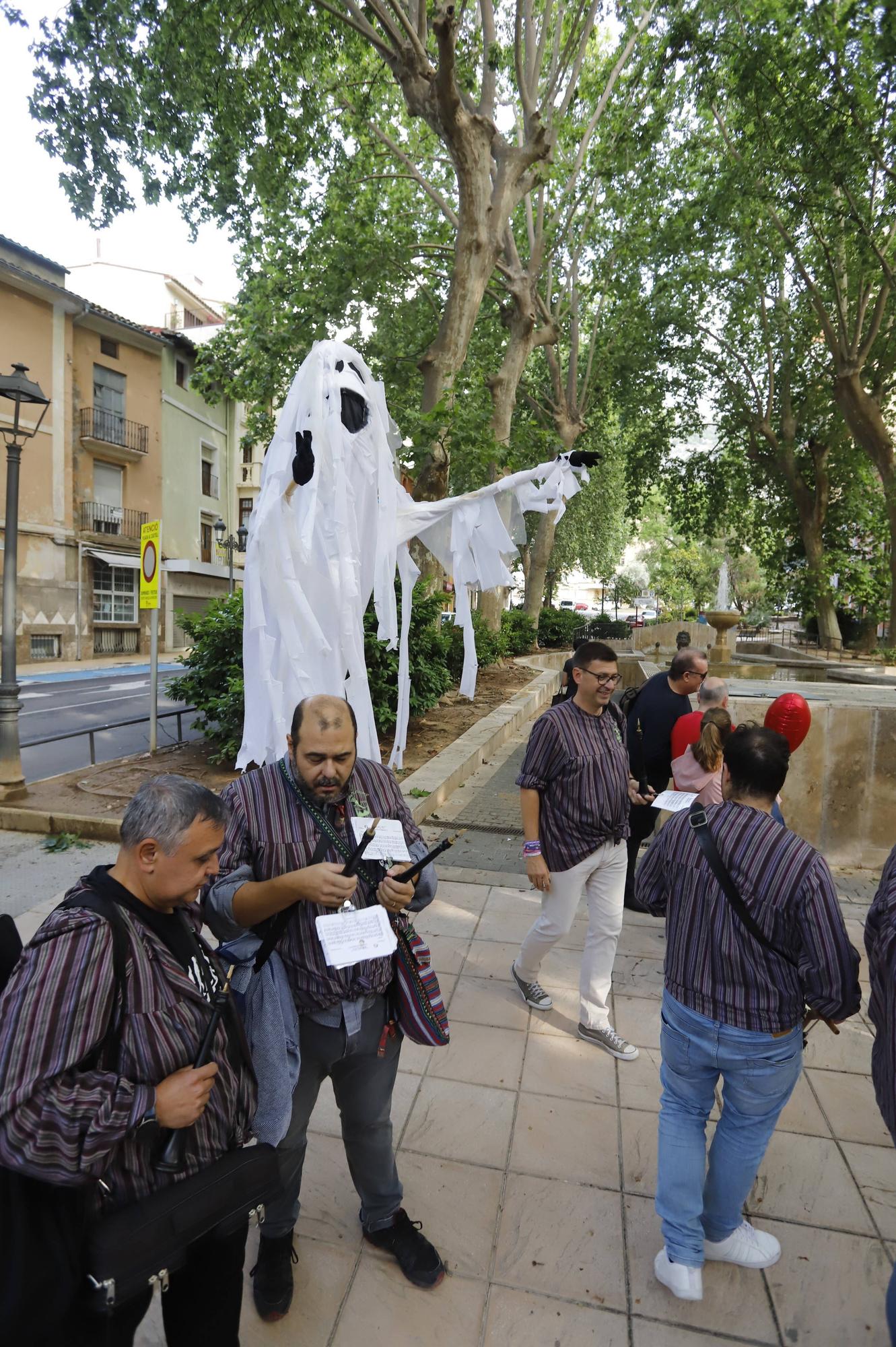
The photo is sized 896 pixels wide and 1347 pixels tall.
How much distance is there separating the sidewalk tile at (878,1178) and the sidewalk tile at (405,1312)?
1357 mm

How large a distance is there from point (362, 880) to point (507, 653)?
17893mm

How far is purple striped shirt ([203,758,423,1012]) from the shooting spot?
207cm

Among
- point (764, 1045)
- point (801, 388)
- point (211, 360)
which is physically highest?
point (801, 388)

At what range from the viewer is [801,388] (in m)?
23.3

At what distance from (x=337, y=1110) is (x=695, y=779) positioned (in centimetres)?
235

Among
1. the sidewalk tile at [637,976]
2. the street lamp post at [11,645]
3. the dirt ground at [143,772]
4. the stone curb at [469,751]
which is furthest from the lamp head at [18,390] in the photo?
the sidewalk tile at [637,976]

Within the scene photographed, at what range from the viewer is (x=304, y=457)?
170 inches

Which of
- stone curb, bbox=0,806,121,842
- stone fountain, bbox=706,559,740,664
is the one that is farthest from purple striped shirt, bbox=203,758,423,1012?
stone fountain, bbox=706,559,740,664

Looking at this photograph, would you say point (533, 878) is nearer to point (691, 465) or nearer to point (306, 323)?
point (306, 323)

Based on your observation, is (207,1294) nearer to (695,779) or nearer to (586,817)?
(586,817)

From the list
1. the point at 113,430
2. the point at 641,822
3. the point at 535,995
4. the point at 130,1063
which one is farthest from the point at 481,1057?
the point at 113,430

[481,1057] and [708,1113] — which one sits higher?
[708,1113]

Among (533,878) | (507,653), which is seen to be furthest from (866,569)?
(533,878)

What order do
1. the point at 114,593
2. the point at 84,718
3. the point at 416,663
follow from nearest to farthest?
the point at 416,663 → the point at 84,718 → the point at 114,593
